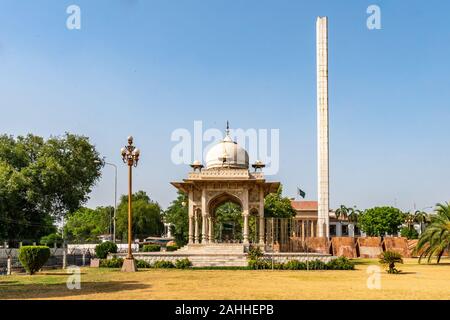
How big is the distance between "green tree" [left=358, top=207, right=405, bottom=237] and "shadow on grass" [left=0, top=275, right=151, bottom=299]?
8472 centimetres

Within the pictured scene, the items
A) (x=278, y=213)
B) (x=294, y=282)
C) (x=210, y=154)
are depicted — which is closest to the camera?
(x=294, y=282)

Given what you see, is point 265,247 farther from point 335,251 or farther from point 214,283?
point 214,283

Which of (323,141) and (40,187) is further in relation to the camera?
(323,141)

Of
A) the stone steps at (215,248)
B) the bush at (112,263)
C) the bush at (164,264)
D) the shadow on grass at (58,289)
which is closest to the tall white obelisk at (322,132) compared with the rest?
the stone steps at (215,248)

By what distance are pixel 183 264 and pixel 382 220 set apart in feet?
245

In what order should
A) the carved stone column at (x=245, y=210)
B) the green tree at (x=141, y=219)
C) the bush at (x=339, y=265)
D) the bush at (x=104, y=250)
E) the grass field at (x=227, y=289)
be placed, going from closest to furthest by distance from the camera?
the grass field at (x=227, y=289) < the bush at (x=339, y=265) < the bush at (x=104, y=250) < the carved stone column at (x=245, y=210) < the green tree at (x=141, y=219)

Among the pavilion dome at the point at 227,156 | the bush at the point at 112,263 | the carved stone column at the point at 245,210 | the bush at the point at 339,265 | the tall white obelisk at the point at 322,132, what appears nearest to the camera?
the bush at the point at 339,265

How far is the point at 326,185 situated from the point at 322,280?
104 feet

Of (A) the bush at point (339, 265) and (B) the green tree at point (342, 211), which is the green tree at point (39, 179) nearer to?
(A) the bush at point (339, 265)

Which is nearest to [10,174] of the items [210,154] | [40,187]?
[40,187]

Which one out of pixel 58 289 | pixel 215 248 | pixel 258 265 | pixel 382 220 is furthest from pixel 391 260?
pixel 382 220

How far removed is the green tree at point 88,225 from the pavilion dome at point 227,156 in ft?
201

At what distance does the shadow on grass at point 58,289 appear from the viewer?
17047 mm
